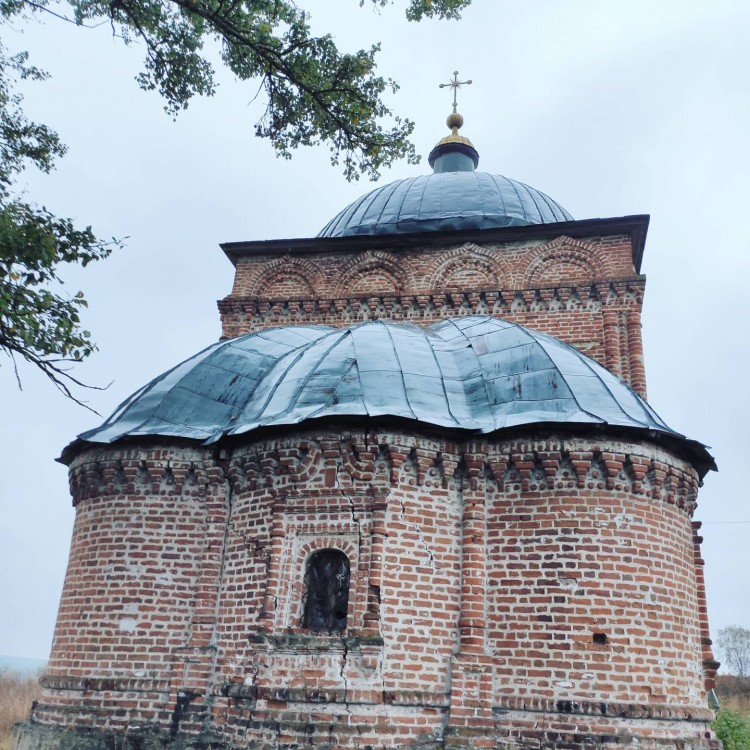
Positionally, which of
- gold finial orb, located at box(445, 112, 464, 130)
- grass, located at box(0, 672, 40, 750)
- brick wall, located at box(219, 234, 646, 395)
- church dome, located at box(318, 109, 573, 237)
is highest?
gold finial orb, located at box(445, 112, 464, 130)

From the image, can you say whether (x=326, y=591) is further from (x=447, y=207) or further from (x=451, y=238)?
(x=447, y=207)

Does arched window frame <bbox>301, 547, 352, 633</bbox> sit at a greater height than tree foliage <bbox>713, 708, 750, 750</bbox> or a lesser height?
greater

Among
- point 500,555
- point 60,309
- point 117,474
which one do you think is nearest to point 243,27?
point 60,309

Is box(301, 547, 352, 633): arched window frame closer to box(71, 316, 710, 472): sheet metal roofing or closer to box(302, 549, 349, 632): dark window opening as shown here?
box(302, 549, 349, 632): dark window opening

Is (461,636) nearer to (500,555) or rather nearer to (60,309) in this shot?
(500,555)

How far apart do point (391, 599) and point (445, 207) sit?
9530 mm

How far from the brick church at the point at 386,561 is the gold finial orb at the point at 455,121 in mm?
10823

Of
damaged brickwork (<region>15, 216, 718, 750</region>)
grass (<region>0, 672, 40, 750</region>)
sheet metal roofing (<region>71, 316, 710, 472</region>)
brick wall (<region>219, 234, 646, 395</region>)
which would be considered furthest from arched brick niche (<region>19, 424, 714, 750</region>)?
brick wall (<region>219, 234, 646, 395</region>)

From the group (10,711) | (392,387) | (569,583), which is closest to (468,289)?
(392,387)

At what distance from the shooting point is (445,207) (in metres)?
14.8

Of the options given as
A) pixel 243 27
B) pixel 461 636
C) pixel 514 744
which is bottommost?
pixel 514 744

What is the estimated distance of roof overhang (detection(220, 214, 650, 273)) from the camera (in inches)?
523

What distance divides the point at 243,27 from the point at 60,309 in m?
3.48

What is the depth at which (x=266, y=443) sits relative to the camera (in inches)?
319
